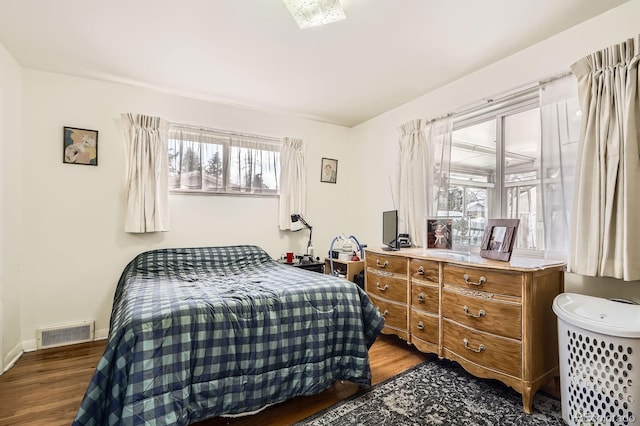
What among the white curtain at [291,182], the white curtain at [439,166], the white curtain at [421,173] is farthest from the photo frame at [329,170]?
the white curtain at [439,166]

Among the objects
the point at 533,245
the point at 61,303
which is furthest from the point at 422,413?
the point at 61,303

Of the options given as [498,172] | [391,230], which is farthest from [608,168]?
[391,230]

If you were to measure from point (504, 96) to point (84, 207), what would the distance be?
3.84 m

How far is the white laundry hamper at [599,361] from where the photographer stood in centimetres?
146

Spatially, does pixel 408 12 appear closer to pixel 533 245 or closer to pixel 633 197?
pixel 633 197

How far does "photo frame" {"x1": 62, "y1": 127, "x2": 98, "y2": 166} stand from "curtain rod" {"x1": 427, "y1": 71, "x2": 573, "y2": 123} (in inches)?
128

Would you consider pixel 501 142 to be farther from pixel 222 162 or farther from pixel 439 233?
pixel 222 162

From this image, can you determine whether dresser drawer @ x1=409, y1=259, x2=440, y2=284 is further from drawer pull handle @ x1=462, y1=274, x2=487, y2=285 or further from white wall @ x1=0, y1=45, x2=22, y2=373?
white wall @ x1=0, y1=45, x2=22, y2=373

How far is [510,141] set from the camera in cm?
262

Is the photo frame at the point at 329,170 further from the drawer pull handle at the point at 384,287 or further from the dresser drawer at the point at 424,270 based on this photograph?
the dresser drawer at the point at 424,270

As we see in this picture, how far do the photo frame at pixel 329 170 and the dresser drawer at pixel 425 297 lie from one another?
2013 millimetres

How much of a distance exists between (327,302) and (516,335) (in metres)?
1.15

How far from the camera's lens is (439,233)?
2.85 metres

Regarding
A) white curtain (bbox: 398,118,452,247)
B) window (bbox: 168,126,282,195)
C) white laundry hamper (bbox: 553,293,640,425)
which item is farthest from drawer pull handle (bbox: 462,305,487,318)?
window (bbox: 168,126,282,195)
